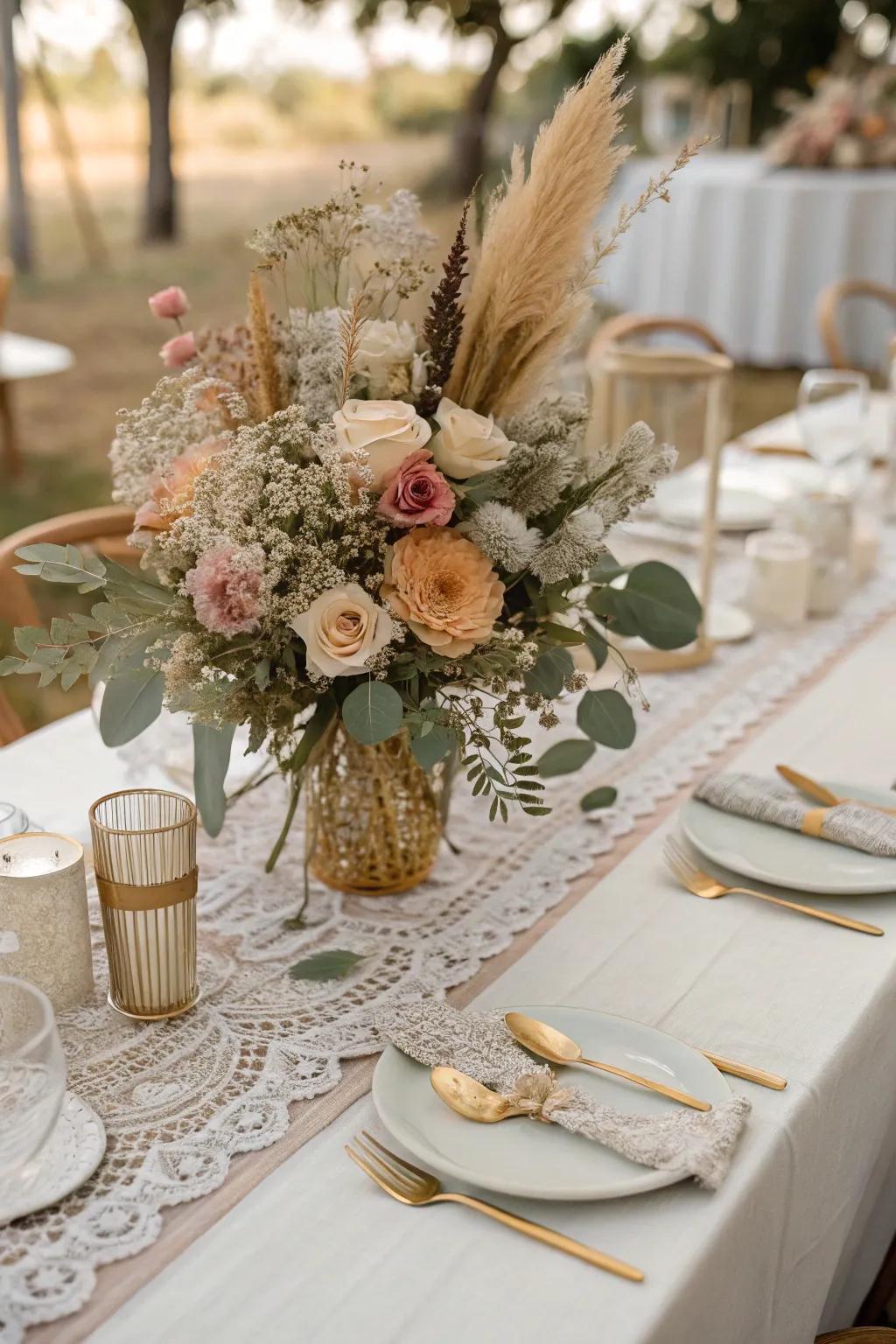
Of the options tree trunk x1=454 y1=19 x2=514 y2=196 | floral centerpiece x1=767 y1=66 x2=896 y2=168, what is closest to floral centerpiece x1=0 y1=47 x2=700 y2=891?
floral centerpiece x1=767 y1=66 x2=896 y2=168

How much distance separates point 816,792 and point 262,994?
0.53m

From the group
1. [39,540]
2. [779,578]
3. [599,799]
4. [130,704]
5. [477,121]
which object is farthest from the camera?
[477,121]

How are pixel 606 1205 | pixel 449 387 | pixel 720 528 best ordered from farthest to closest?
pixel 720 528 → pixel 449 387 → pixel 606 1205

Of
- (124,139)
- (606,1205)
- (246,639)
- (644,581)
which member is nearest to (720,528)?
(644,581)

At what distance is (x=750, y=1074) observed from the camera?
2.66ft

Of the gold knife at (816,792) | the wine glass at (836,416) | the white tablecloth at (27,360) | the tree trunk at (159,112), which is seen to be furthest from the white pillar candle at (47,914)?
the tree trunk at (159,112)

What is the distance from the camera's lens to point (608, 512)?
0.95 m

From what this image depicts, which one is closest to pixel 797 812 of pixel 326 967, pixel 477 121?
pixel 326 967

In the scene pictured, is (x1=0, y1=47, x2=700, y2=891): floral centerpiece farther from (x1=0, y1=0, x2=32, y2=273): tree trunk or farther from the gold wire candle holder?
(x1=0, y1=0, x2=32, y2=273): tree trunk

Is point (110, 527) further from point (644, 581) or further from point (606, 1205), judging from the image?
point (606, 1205)

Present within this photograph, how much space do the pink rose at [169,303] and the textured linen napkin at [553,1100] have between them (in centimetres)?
56

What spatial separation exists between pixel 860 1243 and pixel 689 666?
0.67 metres

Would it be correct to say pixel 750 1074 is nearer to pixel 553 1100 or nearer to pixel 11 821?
pixel 553 1100

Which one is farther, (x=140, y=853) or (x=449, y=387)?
(x=449, y=387)
